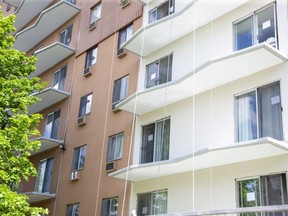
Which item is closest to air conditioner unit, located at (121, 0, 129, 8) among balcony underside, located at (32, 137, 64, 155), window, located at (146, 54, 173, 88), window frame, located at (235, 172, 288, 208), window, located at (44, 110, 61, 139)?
window, located at (146, 54, 173, 88)

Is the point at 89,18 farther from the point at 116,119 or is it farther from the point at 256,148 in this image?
the point at 256,148

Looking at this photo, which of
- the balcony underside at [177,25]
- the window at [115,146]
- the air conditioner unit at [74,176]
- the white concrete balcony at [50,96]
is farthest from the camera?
the white concrete balcony at [50,96]

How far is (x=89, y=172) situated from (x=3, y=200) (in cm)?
701

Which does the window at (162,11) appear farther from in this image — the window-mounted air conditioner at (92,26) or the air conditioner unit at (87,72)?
the window-mounted air conditioner at (92,26)

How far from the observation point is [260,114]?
12117 millimetres

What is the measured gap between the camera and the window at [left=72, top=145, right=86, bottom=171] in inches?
765

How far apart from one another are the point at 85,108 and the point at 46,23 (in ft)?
27.0

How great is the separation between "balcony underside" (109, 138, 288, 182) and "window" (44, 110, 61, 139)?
26.8 feet

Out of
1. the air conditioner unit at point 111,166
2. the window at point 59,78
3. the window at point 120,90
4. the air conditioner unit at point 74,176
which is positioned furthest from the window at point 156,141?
the window at point 59,78

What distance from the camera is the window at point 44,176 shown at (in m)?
21.5

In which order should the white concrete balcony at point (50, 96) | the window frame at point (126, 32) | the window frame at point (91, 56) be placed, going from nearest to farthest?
the window frame at point (126, 32) → the window frame at point (91, 56) → the white concrete balcony at point (50, 96)

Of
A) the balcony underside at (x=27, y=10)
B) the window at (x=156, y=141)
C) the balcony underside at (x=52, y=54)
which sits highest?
the balcony underside at (x=27, y=10)

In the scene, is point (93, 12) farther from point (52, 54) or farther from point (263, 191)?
point (263, 191)

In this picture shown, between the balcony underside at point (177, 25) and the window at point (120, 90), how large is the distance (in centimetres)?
149
